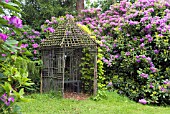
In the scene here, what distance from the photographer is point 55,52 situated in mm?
6082

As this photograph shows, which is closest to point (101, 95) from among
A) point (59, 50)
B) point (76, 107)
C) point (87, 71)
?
point (87, 71)

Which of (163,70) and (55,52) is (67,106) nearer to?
(55,52)

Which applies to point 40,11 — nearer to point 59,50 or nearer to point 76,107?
point 59,50

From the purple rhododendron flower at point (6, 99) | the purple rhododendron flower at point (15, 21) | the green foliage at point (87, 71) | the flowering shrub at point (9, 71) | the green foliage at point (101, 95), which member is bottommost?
the green foliage at point (101, 95)

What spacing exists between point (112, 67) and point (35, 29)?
287 cm

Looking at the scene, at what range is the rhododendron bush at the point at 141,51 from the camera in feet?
20.3

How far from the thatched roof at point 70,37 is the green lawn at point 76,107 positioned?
1.37 meters

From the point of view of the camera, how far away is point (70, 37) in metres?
6.08

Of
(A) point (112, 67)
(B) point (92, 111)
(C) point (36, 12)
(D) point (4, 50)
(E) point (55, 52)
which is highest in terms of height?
(C) point (36, 12)

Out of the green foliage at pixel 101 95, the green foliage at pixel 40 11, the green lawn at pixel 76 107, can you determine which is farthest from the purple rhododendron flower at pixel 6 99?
the green foliage at pixel 40 11

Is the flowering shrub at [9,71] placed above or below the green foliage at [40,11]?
below

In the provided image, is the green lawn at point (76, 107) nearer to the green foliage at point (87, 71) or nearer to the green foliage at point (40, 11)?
the green foliage at point (87, 71)

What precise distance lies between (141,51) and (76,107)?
8.40 feet

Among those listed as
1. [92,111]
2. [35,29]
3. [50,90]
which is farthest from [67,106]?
[35,29]
